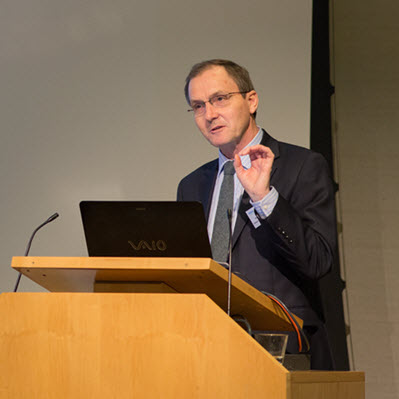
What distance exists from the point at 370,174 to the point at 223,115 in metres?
1.26

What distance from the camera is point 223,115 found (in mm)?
2424

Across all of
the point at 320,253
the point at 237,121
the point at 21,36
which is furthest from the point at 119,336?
the point at 21,36

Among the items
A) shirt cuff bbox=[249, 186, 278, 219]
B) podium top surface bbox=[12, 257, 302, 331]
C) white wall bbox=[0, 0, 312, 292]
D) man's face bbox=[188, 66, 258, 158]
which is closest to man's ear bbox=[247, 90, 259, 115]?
man's face bbox=[188, 66, 258, 158]

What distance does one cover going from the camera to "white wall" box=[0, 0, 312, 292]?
3158mm

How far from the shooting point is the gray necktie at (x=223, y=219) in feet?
7.25

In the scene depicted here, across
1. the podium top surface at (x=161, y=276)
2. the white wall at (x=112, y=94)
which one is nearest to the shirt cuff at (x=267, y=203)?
the podium top surface at (x=161, y=276)

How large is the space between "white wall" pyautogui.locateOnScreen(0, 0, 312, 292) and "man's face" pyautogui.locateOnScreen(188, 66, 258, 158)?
696 millimetres

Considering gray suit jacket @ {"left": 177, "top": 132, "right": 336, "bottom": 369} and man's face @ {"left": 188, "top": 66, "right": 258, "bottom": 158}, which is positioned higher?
man's face @ {"left": 188, "top": 66, "right": 258, "bottom": 158}

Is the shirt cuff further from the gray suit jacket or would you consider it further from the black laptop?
the black laptop

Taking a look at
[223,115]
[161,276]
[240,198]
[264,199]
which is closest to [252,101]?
[223,115]

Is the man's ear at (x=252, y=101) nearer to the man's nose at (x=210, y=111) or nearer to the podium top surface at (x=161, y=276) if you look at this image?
the man's nose at (x=210, y=111)

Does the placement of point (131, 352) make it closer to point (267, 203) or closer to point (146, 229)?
point (146, 229)

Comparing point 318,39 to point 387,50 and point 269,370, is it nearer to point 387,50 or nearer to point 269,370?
point 387,50

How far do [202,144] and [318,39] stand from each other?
915 millimetres
